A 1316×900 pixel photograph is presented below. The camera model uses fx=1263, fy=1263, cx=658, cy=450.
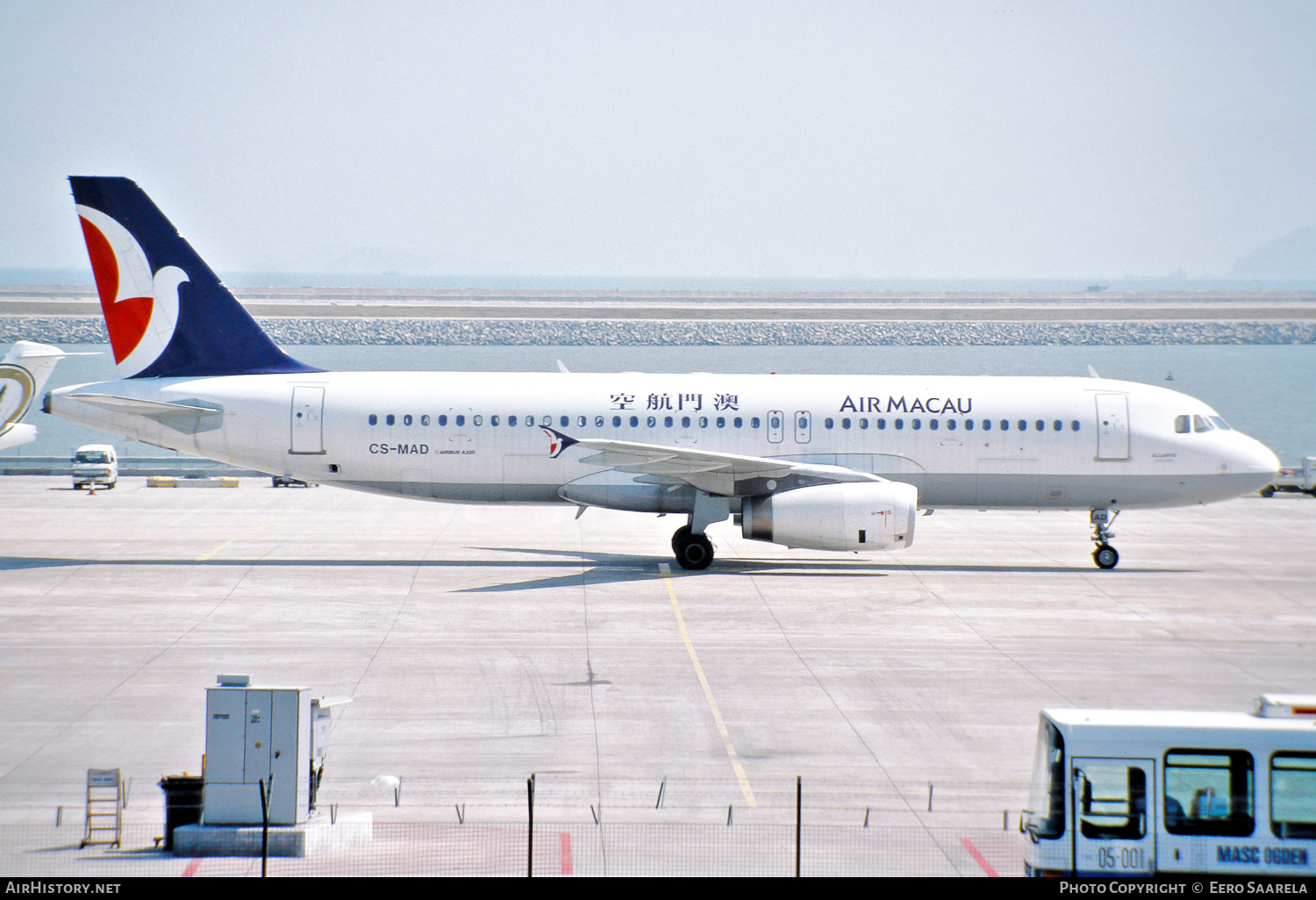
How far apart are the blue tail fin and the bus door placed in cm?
2338

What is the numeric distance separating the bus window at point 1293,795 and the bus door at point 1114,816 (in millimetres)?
1018

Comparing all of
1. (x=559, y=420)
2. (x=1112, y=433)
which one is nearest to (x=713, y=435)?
(x=559, y=420)

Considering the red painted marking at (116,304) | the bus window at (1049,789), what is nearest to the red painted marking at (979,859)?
the bus window at (1049,789)

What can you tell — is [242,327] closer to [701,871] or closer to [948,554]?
[948,554]

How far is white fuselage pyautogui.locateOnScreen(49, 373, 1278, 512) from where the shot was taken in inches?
1153

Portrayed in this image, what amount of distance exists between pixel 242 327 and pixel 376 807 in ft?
63.8

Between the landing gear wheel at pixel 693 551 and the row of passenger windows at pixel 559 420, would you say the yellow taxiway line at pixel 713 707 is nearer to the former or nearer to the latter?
the landing gear wheel at pixel 693 551

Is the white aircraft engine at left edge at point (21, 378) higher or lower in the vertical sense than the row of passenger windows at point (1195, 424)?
higher

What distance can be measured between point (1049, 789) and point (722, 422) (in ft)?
62.3

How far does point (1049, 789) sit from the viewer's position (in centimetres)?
1084

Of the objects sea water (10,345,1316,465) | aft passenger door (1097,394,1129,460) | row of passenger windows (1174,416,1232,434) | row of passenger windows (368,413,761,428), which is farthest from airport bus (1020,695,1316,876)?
sea water (10,345,1316,465)

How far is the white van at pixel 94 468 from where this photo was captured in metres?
42.7

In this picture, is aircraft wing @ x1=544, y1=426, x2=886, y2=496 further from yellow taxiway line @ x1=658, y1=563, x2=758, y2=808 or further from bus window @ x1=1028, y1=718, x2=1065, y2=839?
bus window @ x1=1028, y1=718, x2=1065, y2=839
